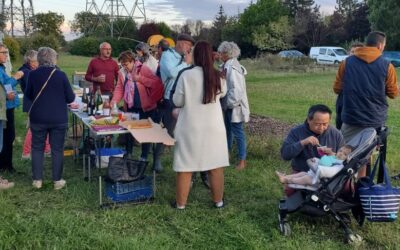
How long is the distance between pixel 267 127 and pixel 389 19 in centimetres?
3566

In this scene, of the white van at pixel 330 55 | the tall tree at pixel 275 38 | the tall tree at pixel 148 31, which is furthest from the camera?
the tall tree at pixel 275 38

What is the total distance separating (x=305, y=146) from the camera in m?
4.16

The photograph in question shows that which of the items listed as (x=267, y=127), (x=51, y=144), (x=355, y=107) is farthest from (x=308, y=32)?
(x=51, y=144)

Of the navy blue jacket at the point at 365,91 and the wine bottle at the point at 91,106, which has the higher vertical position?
the navy blue jacket at the point at 365,91

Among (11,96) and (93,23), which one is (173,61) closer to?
(11,96)

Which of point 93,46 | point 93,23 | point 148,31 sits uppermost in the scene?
point 93,23

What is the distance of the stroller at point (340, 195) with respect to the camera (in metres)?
3.82

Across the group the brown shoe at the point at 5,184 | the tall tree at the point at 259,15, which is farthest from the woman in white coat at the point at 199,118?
the tall tree at the point at 259,15

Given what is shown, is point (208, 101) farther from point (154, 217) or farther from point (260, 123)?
point (260, 123)

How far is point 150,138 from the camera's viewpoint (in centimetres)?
465

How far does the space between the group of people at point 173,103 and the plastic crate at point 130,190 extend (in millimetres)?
374

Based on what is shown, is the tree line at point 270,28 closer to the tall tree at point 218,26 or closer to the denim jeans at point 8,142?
the tall tree at point 218,26

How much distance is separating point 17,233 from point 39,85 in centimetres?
182

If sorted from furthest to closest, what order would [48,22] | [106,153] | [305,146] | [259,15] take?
[259,15]
[48,22]
[106,153]
[305,146]
